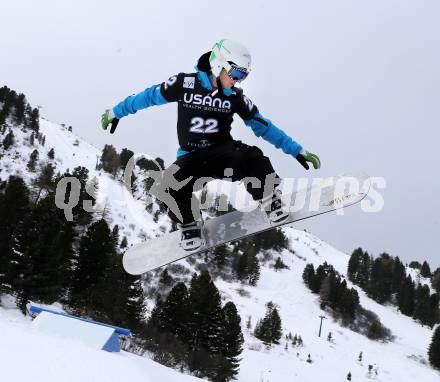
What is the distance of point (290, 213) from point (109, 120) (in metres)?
2.54

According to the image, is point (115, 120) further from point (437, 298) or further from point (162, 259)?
point (437, 298)

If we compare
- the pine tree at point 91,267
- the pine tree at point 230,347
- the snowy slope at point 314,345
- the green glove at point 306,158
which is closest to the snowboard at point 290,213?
the green glove at point 306,158

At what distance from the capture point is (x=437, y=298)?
81.3 metres

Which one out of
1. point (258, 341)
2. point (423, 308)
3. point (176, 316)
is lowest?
point (176, 316)

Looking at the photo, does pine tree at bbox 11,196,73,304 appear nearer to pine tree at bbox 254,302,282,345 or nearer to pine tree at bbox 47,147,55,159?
pine tree at bbox 254,302,282,345

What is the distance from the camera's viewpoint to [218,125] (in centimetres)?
495

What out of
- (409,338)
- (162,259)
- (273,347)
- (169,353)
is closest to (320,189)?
(162,259)

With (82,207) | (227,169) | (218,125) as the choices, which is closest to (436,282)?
(82,207)

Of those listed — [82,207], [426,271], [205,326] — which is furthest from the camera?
[426,271]

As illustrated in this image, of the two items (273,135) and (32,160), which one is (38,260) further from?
(32,160)

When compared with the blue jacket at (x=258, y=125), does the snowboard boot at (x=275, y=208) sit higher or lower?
lower

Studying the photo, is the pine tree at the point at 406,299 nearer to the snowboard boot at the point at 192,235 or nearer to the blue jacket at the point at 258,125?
the snowboard boot at the point at 192,235

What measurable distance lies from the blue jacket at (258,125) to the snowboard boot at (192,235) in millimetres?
977

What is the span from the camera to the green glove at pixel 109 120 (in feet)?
17.8
